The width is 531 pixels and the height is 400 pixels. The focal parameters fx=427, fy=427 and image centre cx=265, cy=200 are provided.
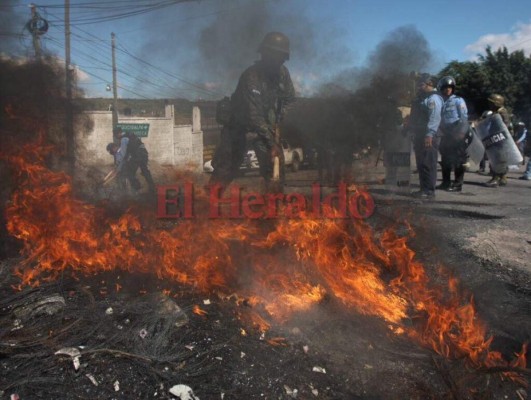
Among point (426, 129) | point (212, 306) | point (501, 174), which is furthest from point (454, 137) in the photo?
point (212, 306)

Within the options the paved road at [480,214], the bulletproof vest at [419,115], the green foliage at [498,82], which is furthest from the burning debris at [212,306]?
the green foliage at [498,82]

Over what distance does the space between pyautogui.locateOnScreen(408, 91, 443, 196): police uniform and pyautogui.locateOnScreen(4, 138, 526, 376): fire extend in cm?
220

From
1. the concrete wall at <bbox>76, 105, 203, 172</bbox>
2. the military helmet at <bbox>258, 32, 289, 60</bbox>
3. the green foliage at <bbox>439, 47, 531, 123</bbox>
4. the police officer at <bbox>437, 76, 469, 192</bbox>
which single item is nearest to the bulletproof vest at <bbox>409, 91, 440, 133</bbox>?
the police officer at <bbox>437, 76, 469, 192</bbox>

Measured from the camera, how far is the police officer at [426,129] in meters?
6.64

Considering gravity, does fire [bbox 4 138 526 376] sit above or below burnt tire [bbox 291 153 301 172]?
below

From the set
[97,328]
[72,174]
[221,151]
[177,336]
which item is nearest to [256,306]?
[177,336]

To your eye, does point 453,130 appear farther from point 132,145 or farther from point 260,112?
point 132,145

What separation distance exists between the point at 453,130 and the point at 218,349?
634 centimetres

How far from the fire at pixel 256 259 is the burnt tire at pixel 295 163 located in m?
5.42

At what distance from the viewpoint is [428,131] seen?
6672 millimetres

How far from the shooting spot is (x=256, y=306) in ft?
10.9

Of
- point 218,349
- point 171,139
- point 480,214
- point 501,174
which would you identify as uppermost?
point 171,139

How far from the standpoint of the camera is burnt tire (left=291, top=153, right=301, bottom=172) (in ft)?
32.9

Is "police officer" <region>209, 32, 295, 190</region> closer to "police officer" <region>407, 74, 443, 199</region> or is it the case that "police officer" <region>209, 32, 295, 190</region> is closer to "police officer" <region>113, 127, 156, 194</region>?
"police officer" <region>407, 74, 443, 199</region>
